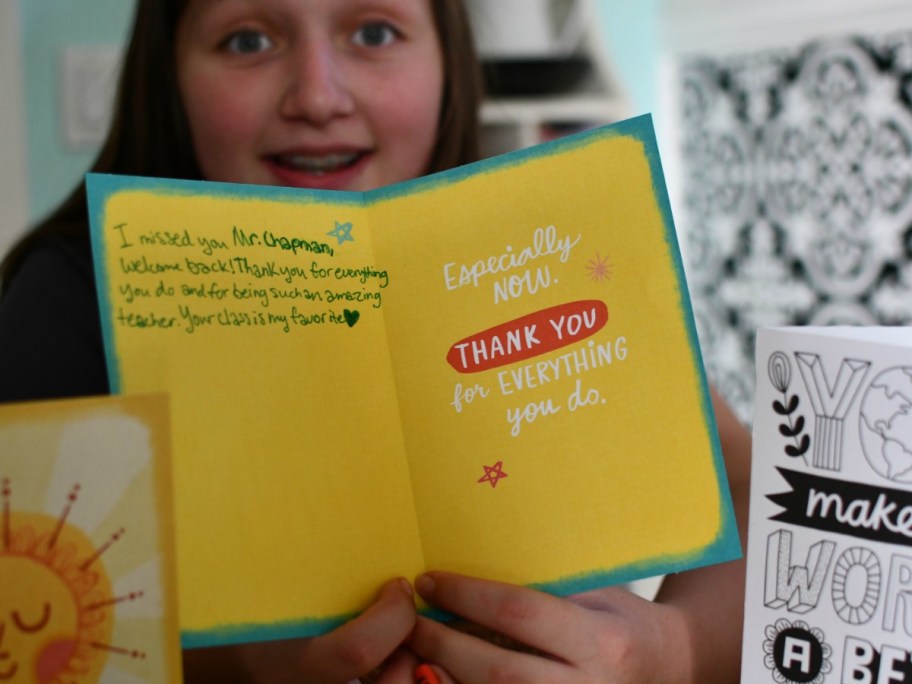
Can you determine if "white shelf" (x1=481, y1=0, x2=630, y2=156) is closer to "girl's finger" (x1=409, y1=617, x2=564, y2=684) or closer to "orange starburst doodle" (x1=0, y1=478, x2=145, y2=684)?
"girl's finger" (x1=409, y1=617, x2=564, y2=684)

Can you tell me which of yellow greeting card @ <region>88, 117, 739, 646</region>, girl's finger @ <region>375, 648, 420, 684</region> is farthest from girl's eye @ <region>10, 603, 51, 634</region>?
girl's finger @ <region>375, 648, 420, 684</region>

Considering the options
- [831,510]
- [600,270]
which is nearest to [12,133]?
[600,270]

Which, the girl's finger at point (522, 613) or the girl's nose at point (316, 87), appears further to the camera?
the girl's nose at point (316, 87)

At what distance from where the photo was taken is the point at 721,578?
0.69 meters

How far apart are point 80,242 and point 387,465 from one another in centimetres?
59

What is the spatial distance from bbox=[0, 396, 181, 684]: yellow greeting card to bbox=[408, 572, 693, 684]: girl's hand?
0.57ft

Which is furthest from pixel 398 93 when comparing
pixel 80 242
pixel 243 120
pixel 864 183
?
pixel 864 183

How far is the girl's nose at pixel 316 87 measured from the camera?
2.83 feet

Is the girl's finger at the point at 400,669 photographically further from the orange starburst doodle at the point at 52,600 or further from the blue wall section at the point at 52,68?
the blue wall section at the point at 52,68

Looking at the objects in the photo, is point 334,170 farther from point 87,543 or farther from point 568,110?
point 568,110

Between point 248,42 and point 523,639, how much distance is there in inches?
26.0

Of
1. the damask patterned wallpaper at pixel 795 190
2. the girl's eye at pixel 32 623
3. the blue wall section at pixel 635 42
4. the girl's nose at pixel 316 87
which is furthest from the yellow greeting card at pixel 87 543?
the blue wall section at pixel 635 42

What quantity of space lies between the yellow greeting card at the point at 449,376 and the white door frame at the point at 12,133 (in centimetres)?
120

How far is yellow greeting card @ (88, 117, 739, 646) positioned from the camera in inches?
20.8
